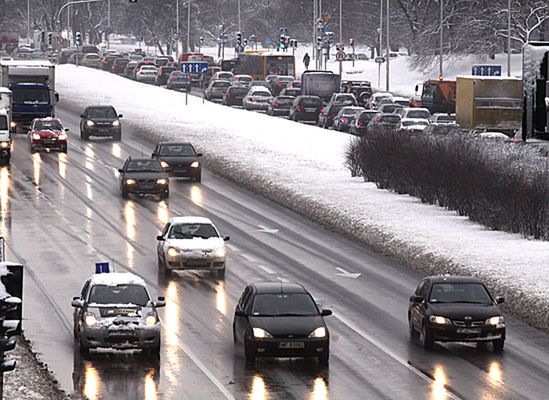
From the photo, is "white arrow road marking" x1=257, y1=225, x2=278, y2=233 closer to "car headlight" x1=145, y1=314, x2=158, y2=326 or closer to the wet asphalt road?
the wet asphalt road

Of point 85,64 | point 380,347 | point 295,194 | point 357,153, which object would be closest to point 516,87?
point 357,153

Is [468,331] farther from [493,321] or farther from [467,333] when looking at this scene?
[493,321]

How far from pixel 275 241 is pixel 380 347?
14.3 meters

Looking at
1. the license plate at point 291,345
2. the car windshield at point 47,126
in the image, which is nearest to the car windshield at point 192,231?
the license plate at point 291,345

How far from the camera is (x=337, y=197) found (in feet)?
154

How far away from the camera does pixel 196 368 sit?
77.9 feet

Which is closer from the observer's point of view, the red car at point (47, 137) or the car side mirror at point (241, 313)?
the car side mirror at point (241, 313)

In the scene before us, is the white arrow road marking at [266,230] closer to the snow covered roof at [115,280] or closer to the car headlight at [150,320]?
the snow covered roof at [115,280]

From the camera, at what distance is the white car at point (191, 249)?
33531 millimetres

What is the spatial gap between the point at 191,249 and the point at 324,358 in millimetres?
10194

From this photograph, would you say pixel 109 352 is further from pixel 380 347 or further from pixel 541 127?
pixel 541 127

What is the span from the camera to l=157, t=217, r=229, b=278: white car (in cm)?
3353

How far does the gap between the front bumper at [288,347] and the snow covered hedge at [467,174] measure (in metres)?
16.4

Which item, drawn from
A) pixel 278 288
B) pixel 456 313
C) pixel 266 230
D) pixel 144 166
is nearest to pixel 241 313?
pixel 278 288
